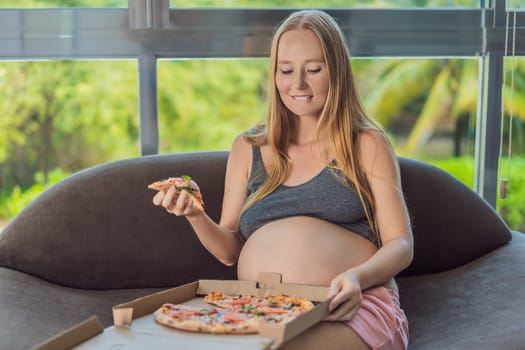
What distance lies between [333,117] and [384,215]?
0.29 metres

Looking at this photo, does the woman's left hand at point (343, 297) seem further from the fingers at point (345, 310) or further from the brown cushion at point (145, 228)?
the brown cushion at point (145, 228)

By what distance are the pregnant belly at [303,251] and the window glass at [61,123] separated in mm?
1117

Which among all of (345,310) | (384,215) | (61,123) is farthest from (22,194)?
(345,310)

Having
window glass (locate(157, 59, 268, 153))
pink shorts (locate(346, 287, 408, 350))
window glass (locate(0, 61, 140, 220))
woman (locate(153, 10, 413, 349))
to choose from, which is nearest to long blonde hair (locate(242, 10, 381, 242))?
woman (locate(153, 10, 413, 349))

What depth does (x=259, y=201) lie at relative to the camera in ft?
6.79

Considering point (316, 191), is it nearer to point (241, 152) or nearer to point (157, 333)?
point (241, 152)

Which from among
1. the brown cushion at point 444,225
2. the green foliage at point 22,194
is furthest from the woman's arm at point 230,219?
the green foliage at point 22,194

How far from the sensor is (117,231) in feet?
7.95

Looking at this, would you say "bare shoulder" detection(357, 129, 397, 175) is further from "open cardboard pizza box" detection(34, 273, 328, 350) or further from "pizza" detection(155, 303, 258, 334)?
"pizza" detection(155, 303, 258, 334)

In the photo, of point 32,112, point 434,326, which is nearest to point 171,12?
point 32,112

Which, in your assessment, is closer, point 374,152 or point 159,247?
point 374,152

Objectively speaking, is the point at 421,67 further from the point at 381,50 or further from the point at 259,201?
the point at 259,201

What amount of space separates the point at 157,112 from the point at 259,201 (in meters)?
0.95

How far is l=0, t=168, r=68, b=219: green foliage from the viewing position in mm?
2912
